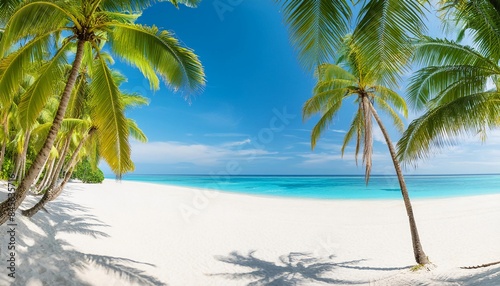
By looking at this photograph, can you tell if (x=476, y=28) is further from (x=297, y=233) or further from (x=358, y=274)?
(x=297, y=233)

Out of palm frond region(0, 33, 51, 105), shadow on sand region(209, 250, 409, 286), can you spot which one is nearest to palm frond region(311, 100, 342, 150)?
shadow on sand region(209, 250, 409, 286)

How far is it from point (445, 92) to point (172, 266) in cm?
855

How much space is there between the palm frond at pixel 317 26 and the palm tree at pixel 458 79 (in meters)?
2.94

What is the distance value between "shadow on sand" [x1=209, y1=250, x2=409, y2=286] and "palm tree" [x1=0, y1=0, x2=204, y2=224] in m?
4.54

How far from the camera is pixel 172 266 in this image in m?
7.95

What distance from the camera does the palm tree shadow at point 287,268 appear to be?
7539mm

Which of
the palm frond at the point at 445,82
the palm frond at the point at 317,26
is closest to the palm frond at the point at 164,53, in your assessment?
the palm frond at the point at 317,26

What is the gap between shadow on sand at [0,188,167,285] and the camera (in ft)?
18.6

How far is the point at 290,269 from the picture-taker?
329 inches

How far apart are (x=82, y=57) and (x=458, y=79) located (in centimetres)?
819

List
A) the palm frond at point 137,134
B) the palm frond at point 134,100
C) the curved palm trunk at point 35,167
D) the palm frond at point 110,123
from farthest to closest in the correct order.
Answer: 1. the palm frond at point 137,134
2. the palm frond at point 134,100
3. the palm frond at point 110,123
4. the curved palm trunk at point 35,167

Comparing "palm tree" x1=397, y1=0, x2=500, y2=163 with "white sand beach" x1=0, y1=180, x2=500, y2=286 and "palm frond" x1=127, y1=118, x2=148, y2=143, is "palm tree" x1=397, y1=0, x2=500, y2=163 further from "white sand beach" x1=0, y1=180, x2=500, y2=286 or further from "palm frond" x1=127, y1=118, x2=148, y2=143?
"palm frond" x1=127, y1=118, x2=148, y2=143

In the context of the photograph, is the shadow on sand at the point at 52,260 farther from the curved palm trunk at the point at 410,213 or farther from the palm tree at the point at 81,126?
the curved palm trunk at the point at 410,213

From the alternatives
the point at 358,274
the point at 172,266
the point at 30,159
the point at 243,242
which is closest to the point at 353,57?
the point at 358,274
